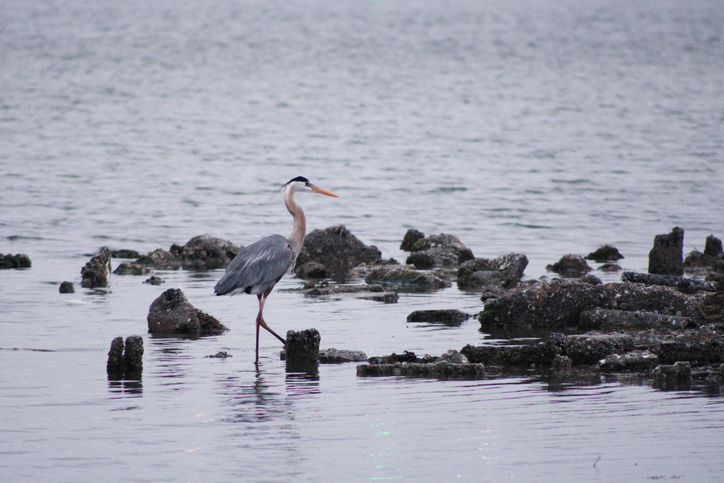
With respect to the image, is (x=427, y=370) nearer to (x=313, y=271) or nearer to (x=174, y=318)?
(x=174, y=318)

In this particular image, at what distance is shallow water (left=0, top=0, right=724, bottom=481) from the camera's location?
28.8ft

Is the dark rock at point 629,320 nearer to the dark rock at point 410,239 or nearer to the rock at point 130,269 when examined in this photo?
the rock at point 130,269

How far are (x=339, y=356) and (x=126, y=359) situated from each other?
240cm

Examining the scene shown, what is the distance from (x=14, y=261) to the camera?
2002 centimetres

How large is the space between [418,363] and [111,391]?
3.25m

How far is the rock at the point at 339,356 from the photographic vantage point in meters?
12.2

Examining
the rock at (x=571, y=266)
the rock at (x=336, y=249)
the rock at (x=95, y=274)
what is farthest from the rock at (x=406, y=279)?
the rock at (x=95, y=274)

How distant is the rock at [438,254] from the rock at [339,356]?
8302mm

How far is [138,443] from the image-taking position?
349 inches

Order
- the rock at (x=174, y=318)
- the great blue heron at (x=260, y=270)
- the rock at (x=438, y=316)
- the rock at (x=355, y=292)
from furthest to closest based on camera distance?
the rock at (x=355, y=292) < the rock at (x=438, y=316) < the rock at (x=174, y=318) < the great blue heron at (x=260, y=270)

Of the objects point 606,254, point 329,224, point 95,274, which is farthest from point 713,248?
point 95,274

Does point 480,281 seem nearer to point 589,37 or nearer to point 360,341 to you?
point 360,341

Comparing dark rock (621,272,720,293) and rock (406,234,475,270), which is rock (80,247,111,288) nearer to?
rock (406,234,475,270)

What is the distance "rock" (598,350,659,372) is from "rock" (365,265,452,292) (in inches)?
262
